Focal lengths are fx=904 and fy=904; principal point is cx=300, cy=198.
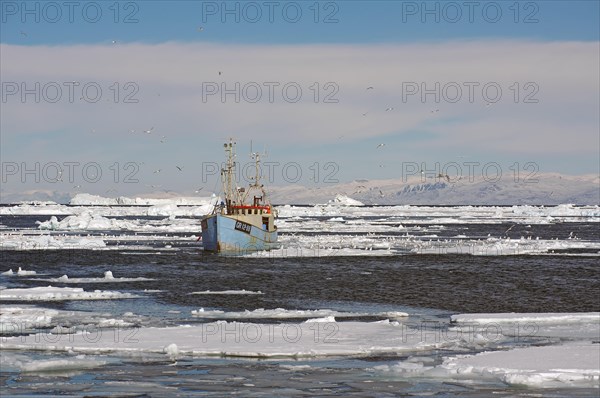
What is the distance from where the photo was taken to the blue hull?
59.0 meters

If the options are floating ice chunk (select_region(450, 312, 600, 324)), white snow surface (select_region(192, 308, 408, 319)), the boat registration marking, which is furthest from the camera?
the boat registration marking

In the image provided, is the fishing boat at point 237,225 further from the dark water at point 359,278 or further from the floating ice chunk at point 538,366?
the floating ice chunk at point 538,366

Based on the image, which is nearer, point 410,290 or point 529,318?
point 529,318

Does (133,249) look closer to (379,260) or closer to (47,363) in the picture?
(379,260)

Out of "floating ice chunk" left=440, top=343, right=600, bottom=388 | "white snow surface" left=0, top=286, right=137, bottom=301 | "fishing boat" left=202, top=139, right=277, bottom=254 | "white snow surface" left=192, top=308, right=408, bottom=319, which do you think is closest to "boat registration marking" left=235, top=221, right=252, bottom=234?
"fishing boat" left=202, top=139, right=277, bottom=254

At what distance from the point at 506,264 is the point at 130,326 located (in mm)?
32298

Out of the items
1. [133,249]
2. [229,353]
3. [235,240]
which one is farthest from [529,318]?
[133,249]

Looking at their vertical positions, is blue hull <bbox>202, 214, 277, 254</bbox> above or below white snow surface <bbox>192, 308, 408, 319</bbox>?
above

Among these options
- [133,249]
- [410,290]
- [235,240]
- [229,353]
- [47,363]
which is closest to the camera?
[47,363]

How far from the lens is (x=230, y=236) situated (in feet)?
195

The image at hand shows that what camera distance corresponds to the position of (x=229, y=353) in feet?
61.5

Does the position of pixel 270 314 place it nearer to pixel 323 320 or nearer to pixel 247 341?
pixel 323 320

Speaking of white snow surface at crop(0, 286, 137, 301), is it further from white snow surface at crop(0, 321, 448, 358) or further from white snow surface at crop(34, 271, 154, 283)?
white snow surface at crop(0, 321, 448, 358)

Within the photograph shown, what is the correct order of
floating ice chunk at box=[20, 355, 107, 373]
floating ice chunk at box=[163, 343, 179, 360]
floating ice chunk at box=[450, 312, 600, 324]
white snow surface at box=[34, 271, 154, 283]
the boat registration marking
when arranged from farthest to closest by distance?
the boat registration marking → white snow surface at box=[34, 271, 154, 283] → floating ice chunk at box=[450, 312, 600, 324] → floating ice chunk at box=[163, 343, 179, 360] → floating ice chunk at box=[20, 355, 107, 373]
